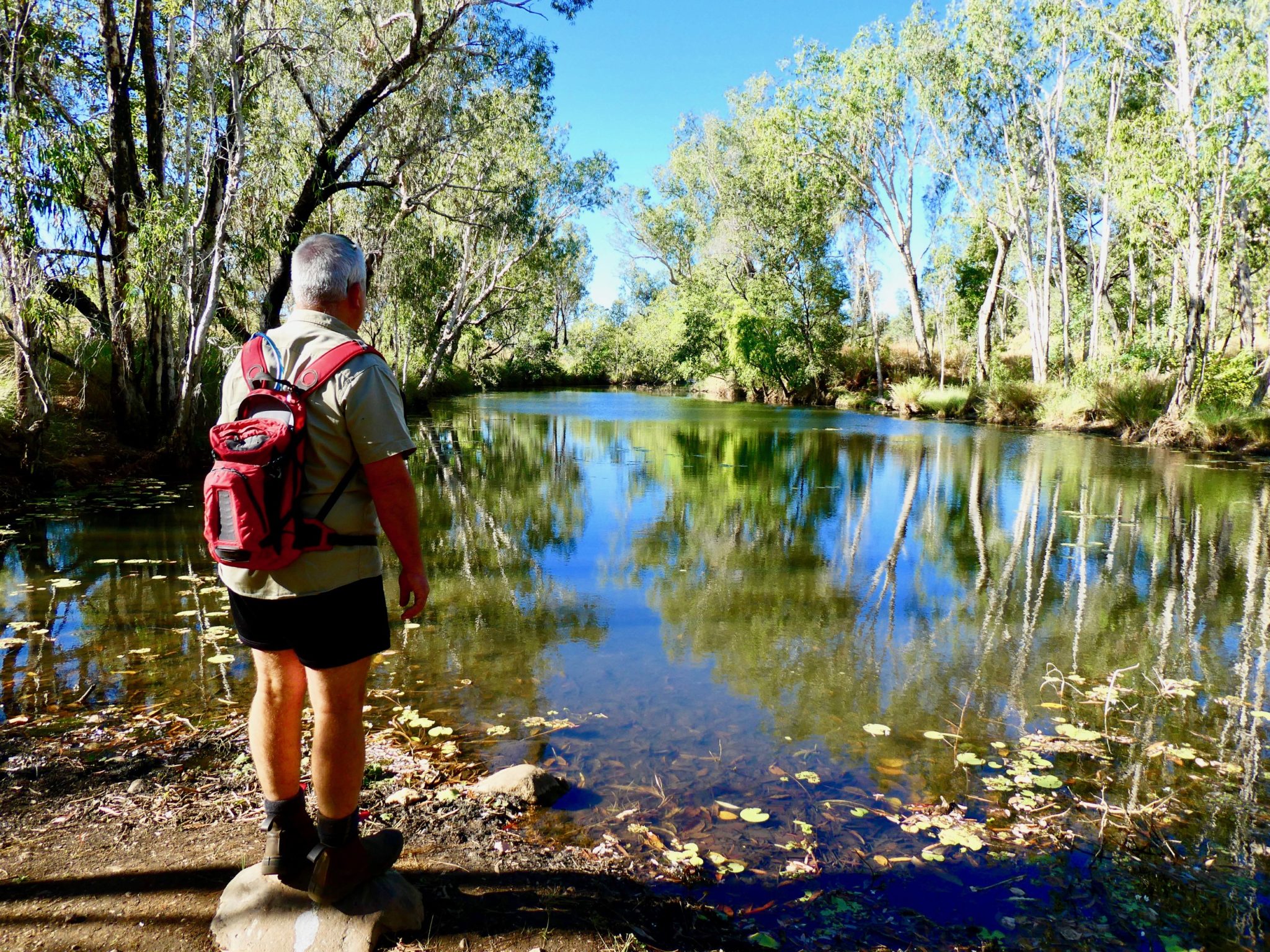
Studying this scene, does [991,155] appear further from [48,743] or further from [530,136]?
[48,743]

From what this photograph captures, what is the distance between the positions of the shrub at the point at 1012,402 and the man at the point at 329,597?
80.9 ft

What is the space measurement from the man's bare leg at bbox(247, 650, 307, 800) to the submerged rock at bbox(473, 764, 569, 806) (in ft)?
2.95

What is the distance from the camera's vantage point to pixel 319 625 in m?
2.16

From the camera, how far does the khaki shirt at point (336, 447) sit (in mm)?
2166

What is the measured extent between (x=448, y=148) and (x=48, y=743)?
66.8 ft

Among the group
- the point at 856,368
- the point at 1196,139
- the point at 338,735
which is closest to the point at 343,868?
the point at 338,735

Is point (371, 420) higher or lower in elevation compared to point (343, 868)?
higher

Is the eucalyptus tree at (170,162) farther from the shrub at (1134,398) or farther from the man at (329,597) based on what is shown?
the shrub at (1134,398)

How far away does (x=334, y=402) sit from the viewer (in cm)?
218

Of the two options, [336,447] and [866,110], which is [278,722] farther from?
[866,110]

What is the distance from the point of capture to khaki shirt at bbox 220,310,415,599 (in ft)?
7.11

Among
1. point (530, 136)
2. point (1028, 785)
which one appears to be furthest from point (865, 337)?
point (1028, 785)

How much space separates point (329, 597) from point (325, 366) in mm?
627

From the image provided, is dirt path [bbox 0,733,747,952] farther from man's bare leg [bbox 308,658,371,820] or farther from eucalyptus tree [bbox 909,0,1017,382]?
eucalyptus tree [bbox 909,0,1017,382]
